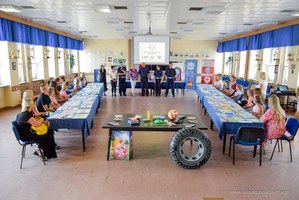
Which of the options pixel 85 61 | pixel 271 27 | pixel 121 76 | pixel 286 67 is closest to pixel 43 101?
pixel 121 76

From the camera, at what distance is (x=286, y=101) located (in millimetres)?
8711

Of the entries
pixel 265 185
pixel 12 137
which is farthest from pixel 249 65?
pixel 12 137

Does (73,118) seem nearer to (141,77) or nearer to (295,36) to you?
(141,77)

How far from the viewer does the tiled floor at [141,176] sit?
321 cm

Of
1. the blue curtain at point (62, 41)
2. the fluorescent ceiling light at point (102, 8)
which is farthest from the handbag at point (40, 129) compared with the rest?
the blue curtain at point (62, 41)

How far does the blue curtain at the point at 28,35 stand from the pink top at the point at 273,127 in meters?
7.40

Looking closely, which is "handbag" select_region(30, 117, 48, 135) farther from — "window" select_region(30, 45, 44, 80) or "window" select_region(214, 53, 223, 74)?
"window" select_region(214, 53, 223, 74)

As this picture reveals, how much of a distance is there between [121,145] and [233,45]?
11.6m

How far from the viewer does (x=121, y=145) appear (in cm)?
415

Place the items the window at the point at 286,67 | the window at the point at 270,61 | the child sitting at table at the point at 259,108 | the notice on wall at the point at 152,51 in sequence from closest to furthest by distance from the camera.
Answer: the child sitting at table at the point at 259,108, the window at the point at 286,67, the window at the point at 270,61, the notice on wall at the point at 152,51

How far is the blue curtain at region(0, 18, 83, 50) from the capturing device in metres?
7.61

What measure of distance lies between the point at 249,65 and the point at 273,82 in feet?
8.08

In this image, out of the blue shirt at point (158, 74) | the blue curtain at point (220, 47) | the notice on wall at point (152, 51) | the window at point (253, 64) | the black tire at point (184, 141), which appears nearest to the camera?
the black tire at point (184, 141)

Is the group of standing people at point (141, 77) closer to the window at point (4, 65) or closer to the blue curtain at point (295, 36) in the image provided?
the window at point (4, 65)
